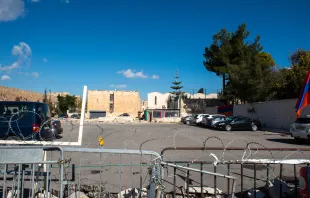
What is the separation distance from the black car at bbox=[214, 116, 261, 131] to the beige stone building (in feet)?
166

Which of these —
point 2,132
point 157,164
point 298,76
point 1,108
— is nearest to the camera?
Result: point 157,164

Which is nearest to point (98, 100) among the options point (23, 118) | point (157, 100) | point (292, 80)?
point (157, 100)

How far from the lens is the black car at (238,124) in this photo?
2648cm

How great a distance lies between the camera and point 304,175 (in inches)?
145

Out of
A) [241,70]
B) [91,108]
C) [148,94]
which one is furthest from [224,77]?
[91,108]

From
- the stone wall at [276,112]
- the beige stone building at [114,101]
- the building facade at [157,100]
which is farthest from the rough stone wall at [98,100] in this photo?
the stone wall at [276,112]

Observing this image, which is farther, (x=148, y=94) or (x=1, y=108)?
(x=148, y=94)

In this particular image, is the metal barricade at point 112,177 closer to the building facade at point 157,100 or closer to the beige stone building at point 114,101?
the building facade at point 157,100

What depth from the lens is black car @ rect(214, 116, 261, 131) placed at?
86.9 ft

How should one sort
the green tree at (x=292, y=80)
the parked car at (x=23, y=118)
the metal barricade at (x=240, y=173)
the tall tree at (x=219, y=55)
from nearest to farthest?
the metal barricade at (x=240, y=173), the parked car at (x=23, y=118), the green tree at (x=292, y=80), the tall tree at (x=219, y=55)

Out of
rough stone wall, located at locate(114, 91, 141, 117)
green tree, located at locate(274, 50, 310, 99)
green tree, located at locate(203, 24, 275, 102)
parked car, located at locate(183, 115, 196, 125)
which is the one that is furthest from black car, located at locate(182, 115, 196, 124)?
rough stone wall, located at locate(114, 91, 141, 117)

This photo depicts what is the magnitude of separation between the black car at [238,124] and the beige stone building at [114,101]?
50737 millimetres

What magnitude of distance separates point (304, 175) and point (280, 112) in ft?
83.3

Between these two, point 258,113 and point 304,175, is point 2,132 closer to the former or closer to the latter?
point 304,175
